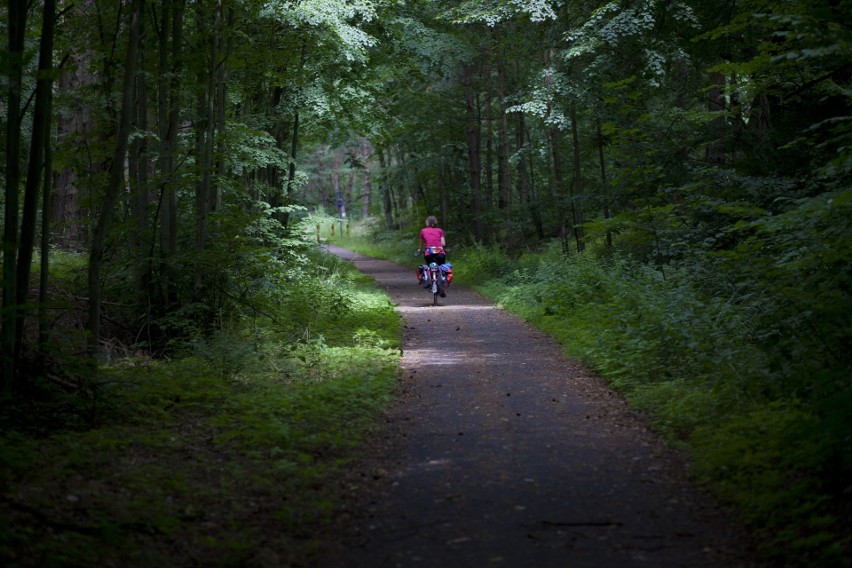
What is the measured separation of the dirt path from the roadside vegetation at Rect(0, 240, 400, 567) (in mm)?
426

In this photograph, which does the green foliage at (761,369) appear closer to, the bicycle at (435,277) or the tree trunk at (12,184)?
the bicycle at (435,277)

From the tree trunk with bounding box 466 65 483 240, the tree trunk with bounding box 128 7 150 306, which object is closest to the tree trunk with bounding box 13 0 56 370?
the tree trunk with bounding box 128 7 150 306

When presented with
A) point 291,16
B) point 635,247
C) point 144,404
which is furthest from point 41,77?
point 635,247

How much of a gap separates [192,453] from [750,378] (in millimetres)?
5381

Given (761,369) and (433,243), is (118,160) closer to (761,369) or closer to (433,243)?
(761,369)

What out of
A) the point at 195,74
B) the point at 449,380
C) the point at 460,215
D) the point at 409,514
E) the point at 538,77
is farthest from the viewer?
the point at 460,215

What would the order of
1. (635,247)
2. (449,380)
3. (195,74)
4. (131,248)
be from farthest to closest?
(635,247)
(195,74)
(131,248)
(449,380)

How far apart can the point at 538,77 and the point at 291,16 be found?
9.11 metres

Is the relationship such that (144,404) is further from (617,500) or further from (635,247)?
(635,247)

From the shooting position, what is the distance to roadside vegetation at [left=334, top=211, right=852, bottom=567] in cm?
490

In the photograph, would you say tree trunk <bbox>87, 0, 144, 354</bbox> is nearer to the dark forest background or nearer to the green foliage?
the dark forest background

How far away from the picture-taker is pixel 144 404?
796 cm

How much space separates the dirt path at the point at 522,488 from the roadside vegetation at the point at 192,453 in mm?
426

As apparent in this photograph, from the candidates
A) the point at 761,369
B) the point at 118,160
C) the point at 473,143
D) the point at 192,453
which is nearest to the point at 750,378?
the point at 761,369
